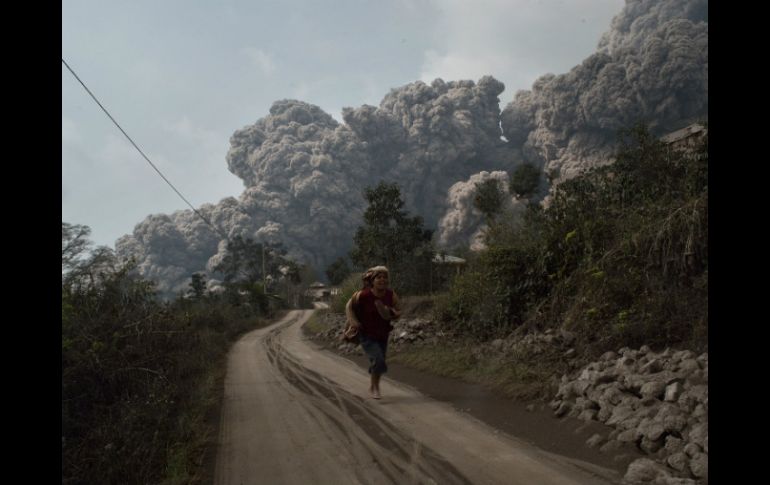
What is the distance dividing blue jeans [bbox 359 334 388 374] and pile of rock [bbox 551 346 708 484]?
2.38 m

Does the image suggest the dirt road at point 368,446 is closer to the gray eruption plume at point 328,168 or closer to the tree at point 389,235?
the tree at point 389,235

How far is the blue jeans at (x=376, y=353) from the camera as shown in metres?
6.57

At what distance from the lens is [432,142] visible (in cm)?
10494

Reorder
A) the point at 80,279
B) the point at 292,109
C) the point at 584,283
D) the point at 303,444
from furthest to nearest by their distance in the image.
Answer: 1. the point at 292,109
2. the point at 584,283
3. the point at 80,279
4. the point at 303,444

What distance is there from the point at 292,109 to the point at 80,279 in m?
Answer: 79.1

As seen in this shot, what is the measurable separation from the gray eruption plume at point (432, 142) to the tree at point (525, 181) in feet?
116

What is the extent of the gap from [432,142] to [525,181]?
262ft

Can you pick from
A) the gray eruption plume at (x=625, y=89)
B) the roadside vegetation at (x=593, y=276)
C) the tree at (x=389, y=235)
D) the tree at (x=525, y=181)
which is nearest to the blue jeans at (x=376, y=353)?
the roadside vegetation at (x=593, y=276)

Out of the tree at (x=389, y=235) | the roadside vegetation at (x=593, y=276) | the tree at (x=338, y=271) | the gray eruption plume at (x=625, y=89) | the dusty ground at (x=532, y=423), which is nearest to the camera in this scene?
the dusty ground at (x=532, y=423)

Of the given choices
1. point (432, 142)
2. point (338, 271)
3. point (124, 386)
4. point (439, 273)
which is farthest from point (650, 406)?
point (432, 142)
